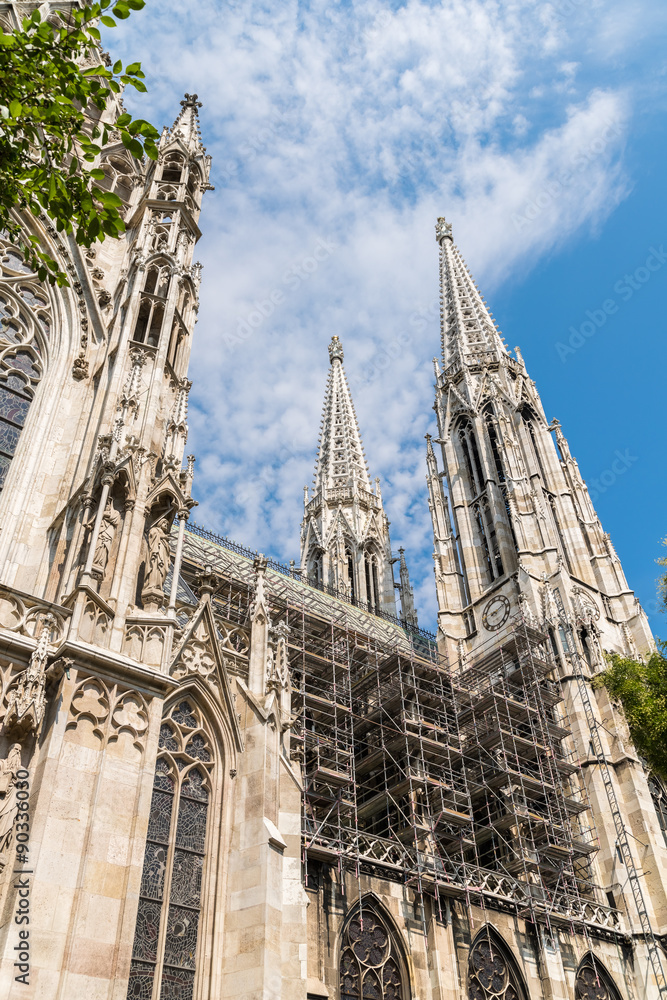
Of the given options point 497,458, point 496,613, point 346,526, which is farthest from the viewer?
point 346,526

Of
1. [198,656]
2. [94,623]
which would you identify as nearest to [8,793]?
[94,623]

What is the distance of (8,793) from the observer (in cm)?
880

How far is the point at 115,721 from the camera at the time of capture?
9750 mm

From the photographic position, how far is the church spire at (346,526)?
46.7m

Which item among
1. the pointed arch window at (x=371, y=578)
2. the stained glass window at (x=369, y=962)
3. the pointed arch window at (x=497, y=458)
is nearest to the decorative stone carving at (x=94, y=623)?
the stained glass window at (x=369, y=962)

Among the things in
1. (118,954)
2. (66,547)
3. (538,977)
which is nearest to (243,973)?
(118,954)

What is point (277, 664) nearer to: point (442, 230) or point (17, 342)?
point (17, 342)

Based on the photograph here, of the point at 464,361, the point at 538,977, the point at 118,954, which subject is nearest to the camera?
the point at 118,954

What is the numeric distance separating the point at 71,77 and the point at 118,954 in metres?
8.27

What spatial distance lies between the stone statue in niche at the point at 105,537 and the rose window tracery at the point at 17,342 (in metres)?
2.65

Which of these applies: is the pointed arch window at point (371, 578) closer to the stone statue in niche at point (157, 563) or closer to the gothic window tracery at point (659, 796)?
the gothic window tracery at point (659, 796)

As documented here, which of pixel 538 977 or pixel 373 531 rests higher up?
pixel 373 531

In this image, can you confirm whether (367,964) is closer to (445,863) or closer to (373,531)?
(445,863)

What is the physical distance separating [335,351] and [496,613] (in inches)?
1352
